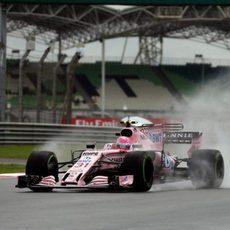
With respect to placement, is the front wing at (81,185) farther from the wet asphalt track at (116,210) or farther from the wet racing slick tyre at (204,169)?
the wet racing slick tyre at (204,169)

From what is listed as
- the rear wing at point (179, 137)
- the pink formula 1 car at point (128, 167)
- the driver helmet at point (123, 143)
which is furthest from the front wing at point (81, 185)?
the rear wing at point (179, 137)

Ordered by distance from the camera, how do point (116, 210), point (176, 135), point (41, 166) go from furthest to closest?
1. point (176, 135)
2. point (41, 166)
3. point (116, 210)

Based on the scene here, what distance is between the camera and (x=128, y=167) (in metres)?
12.1

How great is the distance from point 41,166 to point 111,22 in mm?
55631

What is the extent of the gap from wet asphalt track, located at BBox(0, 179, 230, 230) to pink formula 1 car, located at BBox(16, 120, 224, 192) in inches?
8.3

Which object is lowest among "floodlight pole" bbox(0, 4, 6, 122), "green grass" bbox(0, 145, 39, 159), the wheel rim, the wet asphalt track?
"green grass" bbox(0, 145, 39, 159)

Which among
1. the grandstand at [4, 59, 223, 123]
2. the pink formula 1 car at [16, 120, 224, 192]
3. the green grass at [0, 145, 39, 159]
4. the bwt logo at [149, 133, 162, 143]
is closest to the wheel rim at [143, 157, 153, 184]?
the pink formula 1 car at [16, 120, 224, 192]

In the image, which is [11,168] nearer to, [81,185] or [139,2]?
[81,185]

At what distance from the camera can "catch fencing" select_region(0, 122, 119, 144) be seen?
89.0 feet

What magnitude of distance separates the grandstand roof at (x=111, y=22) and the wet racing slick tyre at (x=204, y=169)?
151 ft

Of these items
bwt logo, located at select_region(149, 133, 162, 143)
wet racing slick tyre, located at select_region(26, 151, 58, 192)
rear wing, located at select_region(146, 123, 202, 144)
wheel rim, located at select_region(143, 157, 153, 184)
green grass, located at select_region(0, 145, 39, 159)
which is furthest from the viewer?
green grass, located at select_region(0, 145, 39, 159)

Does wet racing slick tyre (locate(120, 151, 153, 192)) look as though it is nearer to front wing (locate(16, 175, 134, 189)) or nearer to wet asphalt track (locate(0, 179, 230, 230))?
front wing (locate(16, 175, 134, 189))

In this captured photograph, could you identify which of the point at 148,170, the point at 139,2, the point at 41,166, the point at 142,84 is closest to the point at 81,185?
the point at 41,166

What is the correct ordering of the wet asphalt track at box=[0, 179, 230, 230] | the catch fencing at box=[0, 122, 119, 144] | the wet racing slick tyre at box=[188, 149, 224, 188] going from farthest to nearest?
1. the catch fencing at box=[0, 122, 119, 144]
2. the wet racing slick tyre at box=[188, 149, 224, 188]
3. the wet asphalt track at box=[0, 179, 230, 230]
